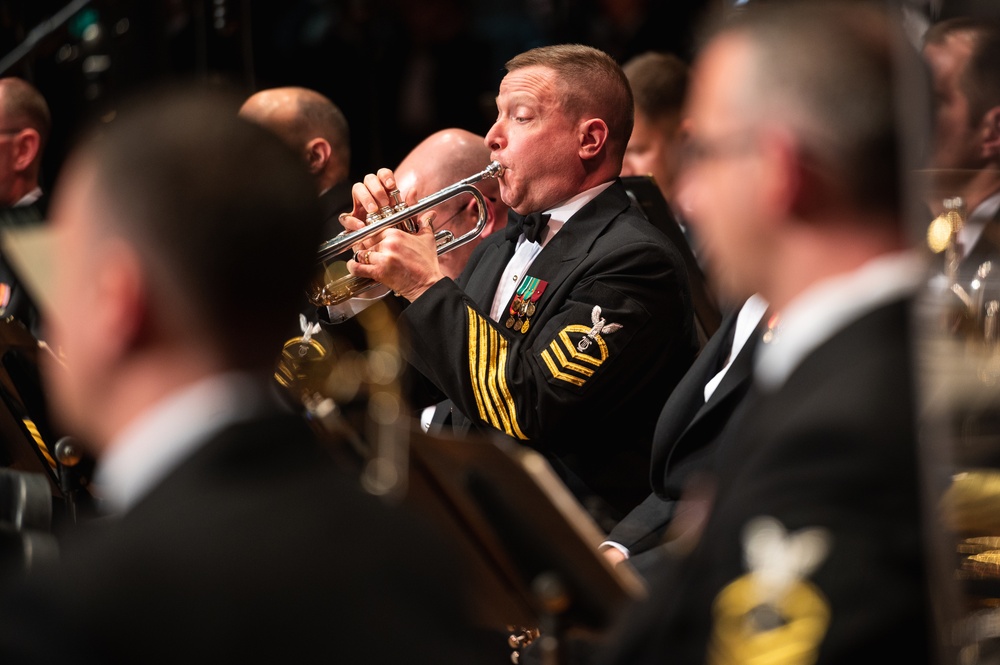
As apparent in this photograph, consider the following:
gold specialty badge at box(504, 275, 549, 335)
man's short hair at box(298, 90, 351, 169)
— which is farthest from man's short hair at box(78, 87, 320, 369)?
man's short hair at box(298, 90, 351, 169)

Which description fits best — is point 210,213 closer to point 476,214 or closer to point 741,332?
point 741,332

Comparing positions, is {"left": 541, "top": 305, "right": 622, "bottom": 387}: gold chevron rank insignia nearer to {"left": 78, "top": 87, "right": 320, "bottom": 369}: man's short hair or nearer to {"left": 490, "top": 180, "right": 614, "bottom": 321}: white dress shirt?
{"left": 490, "top": 180, "right": 614, "bottom": 321}: white dress shirt

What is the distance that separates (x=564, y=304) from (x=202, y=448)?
2.07m

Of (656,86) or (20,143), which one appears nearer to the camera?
(656,86)

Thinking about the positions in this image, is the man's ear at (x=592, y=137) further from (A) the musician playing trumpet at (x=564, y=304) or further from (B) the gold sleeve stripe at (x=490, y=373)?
(B) the gold sleeve stripe at (x=490, y=373)

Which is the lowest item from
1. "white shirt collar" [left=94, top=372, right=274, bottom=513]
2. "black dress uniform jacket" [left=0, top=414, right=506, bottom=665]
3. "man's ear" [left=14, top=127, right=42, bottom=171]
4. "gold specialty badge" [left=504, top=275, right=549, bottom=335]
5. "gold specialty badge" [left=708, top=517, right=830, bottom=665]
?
"gold specialty badge" [left=504, top=275, right=549, bottom=335]

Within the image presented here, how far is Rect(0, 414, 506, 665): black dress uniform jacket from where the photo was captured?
113cm

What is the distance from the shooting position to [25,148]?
5.11 meters

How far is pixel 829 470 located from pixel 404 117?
15.9ft

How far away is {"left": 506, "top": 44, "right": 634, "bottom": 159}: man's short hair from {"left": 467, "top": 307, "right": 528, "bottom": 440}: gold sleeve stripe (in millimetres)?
710

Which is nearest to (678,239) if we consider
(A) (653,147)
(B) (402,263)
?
(B) (402,263)

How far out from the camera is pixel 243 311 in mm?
1409

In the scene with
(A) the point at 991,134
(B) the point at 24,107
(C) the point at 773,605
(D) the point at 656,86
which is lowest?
(C) the point at 773,605

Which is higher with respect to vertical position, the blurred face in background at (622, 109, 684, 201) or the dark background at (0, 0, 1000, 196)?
the dark background at (0, 0, 1000, 196)
